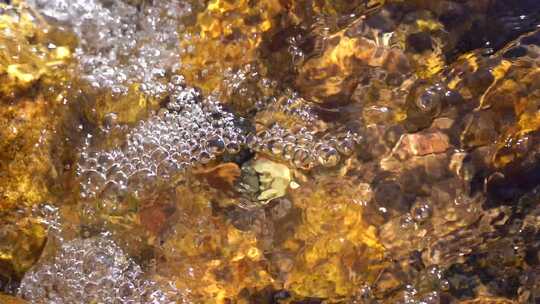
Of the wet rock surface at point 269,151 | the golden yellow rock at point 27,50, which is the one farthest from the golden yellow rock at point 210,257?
the golden yellow rock at point 27,50

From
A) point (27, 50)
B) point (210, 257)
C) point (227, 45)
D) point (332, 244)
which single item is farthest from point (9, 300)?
point (227, 45)

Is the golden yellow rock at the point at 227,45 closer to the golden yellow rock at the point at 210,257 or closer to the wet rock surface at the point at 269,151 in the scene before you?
the wet rock surface at the point at 269,151

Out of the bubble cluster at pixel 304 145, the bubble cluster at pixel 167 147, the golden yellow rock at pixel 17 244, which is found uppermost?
the bubble cluster at pixel 167 147

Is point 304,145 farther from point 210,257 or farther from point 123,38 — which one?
point 123,38

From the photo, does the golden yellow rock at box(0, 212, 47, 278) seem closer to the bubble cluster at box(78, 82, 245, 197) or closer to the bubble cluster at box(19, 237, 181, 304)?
the bubble cluster at box(19, 237, 181, 304)

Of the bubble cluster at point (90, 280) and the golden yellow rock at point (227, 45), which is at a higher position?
the golden yellow rock at point (227, 45)

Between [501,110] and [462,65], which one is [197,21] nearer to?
[462,65]

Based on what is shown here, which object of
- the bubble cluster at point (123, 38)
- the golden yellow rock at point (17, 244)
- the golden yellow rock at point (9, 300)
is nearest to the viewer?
the golden yellow rock at point (9, 300)

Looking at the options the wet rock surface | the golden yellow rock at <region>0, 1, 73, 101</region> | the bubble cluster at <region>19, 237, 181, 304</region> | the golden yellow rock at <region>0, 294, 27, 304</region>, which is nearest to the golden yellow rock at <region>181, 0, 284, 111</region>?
the wet rock surface
